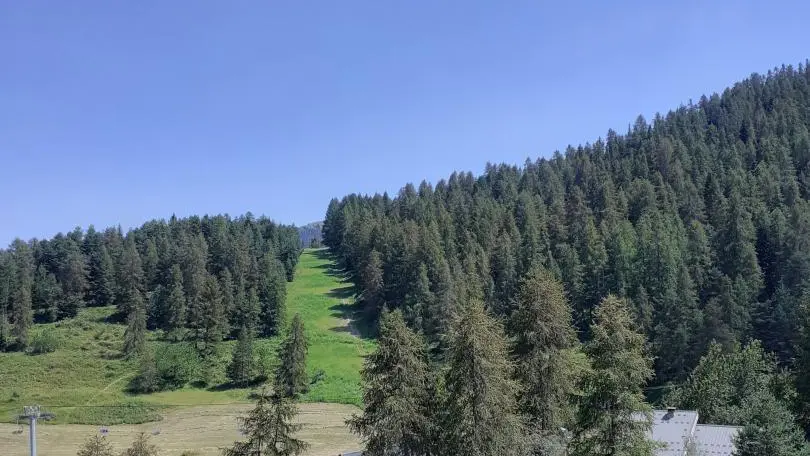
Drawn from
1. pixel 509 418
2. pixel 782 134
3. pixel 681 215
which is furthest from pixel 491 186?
pixel 509 418

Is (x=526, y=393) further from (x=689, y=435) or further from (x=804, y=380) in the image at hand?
(x=804, y=380)

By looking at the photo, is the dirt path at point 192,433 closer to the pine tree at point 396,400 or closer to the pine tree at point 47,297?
the pine tree at point 396,400

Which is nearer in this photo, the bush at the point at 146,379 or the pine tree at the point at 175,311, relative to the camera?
the bush at the point at 146,379

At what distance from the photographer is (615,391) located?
2158 centimetres

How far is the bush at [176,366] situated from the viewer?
8119 cm

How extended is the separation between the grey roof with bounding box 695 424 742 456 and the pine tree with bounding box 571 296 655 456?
13.4m

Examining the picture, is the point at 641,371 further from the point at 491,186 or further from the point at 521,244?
the point at 491,186

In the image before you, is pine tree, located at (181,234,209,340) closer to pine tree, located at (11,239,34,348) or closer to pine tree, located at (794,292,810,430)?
pine tree, located at (11,239,34,348)

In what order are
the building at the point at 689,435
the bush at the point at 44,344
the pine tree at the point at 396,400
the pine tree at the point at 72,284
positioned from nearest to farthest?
the pine tree at the point at 396,400
the building at the point at 689,435
the bush at the point at 44,344
the pine tree at the point at 72,284

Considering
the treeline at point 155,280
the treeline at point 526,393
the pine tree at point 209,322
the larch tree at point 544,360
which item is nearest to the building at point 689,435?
the treeline at point 526,393

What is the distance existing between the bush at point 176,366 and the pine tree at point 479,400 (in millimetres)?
64989

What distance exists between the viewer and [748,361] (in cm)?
4788

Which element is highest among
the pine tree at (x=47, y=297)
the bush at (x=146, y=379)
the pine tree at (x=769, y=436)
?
the pine tree at (x=47, y=297)

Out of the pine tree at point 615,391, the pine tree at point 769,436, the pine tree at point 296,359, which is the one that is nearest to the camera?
the pine tree at point 615,391
